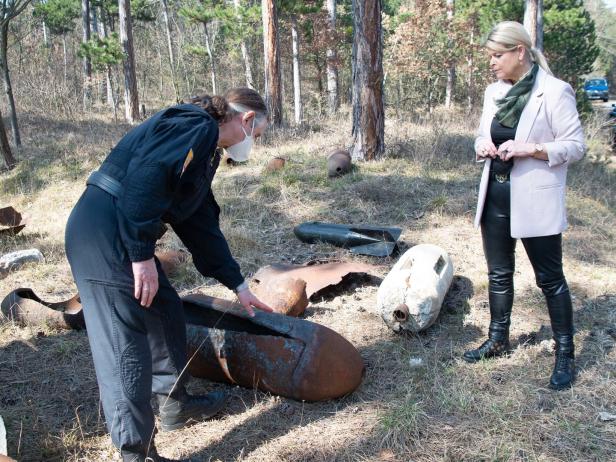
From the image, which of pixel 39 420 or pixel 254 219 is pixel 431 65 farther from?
pixel 39 420

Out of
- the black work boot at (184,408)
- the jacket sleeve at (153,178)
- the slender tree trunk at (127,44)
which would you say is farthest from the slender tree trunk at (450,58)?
the jacket sleeve at (153,178)

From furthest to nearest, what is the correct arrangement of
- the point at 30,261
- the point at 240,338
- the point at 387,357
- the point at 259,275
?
1. the point at 30,261
2. the point at 259,275
3. the point at 387,357
4. the point at 240,338

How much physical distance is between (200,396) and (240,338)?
0.40 metres

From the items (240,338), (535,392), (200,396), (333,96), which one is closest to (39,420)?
(200,396)

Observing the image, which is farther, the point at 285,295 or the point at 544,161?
the point at 285,295

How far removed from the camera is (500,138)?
3055 millimetres

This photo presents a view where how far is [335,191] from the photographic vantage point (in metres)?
7.38

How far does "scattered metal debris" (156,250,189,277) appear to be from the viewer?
523 cm

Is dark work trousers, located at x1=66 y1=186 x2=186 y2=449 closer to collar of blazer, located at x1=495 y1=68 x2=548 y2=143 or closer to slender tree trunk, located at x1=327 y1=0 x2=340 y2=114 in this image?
collar of blazer, located at x1=495 y1=68 x2=548 y2=143

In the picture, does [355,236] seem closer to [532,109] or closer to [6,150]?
[532,109]

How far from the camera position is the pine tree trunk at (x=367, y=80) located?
26.6 feet

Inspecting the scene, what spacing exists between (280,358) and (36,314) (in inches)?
92.2

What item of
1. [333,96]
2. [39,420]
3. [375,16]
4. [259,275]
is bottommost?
[39,420]

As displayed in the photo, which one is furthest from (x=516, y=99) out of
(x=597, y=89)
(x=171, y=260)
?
(x=597, y=89)
